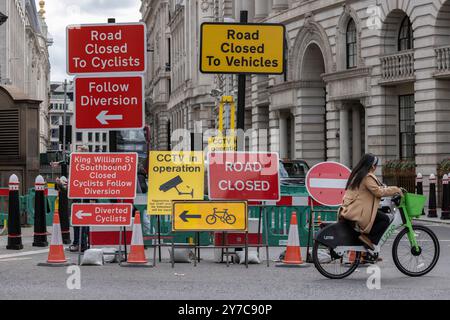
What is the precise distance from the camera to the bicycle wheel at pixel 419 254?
44.8ft

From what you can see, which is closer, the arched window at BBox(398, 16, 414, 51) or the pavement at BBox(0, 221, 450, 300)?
the pavement at BBox(0, 221, 450, 300)

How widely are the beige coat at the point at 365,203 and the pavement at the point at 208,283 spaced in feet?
2.44

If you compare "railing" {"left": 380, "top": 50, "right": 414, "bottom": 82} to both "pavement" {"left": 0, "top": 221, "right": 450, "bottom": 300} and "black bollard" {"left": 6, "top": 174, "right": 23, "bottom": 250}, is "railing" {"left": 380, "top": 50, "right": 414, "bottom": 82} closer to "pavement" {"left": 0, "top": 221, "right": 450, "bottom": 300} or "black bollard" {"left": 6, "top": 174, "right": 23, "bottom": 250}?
"black bollard" {"left": 6, "top": 174, "right": 23, "bottom": 250}

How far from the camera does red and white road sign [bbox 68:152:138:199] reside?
51.5 feet

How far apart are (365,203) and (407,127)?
2754 centimetres

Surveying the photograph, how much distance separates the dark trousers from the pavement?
0.52 meters

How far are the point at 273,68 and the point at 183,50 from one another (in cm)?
8065

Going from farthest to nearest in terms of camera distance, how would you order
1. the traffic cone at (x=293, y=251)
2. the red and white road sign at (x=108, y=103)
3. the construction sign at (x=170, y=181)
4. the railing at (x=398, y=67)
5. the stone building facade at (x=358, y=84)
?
1. the railing at (x=398, y=67)
2. the stone building facade at (x=358, y=84)
3. the construction sign at (x=170, y=181)
4. the red and white road sign at (x=108, y=103)
5. the traffic cone at (x=293, y=251)

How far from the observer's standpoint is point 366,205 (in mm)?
13500

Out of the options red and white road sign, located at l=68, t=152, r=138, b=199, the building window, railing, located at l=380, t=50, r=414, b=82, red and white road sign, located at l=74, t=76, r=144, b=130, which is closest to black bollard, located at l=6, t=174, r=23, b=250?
red and white road sign, located at l=68, t=152, r=138, b=199

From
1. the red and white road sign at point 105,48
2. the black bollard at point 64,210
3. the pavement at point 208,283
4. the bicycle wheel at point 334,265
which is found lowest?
the pavement at point 208,283

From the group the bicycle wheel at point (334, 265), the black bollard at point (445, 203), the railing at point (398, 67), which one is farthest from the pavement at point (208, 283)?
the railing at point (398, 67)

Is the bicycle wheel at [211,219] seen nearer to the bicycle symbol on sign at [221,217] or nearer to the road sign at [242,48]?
the bicycle symbol on sign at [221,217]

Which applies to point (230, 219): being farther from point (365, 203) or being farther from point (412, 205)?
point (412, 205)
